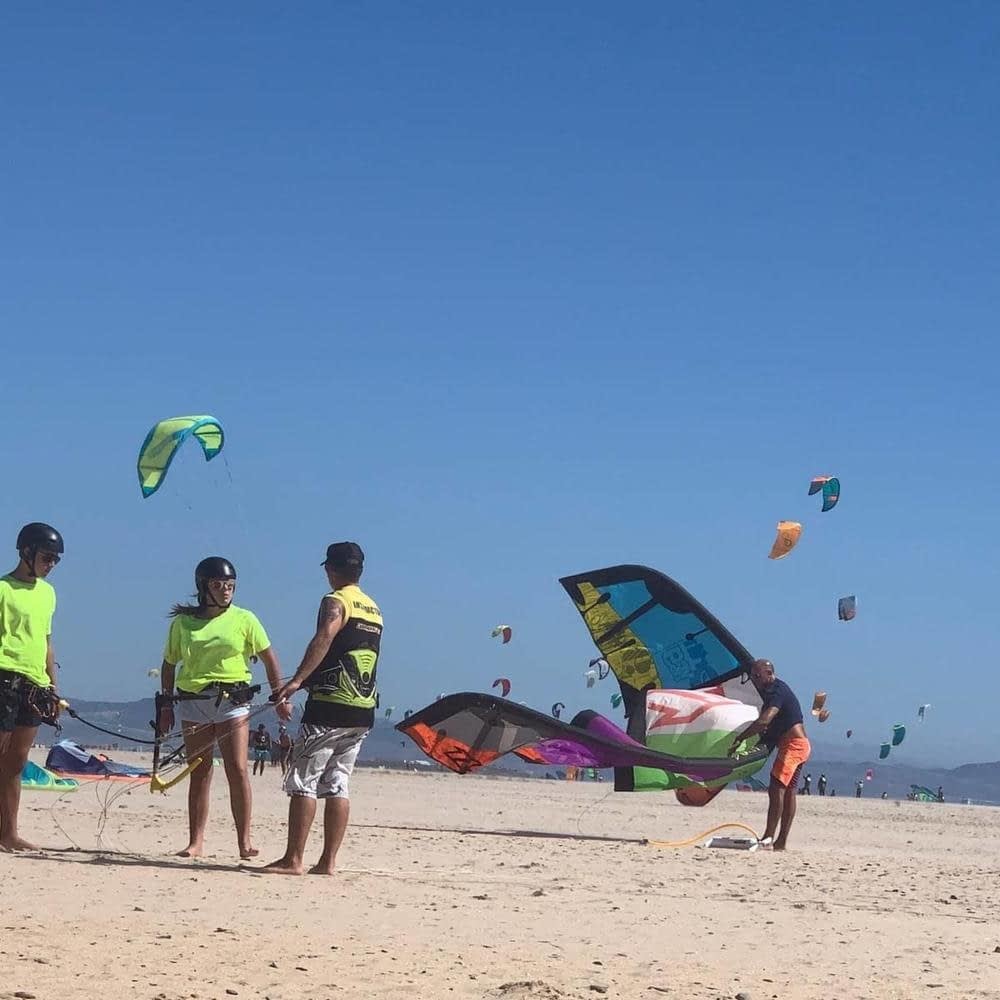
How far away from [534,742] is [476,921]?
18.6ft

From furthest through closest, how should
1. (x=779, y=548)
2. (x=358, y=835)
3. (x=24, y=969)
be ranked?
1. (x=779, y=548)
2. (x=358, y=835)
3. (x=24, y=969)

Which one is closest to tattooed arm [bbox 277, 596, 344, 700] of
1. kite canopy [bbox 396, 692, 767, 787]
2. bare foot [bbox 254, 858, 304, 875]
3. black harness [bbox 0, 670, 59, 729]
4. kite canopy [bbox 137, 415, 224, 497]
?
bare foot [bbox 254, 858, 304, 875]

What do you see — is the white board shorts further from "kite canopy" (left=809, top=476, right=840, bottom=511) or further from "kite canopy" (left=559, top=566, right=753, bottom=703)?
"kite canopy" (left=809, top=476, right=840, bottom=511)

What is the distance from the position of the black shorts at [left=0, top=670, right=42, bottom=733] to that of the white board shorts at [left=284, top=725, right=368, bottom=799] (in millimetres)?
1406

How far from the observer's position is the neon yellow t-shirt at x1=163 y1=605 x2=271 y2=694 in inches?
288

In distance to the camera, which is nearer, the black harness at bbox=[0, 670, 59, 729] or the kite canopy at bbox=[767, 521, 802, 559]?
the black harness at bbox=[0, 670, 59, 729]

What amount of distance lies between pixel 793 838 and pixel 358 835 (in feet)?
17.0

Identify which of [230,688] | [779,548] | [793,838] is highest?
A: [779,548]

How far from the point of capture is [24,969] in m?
4.28

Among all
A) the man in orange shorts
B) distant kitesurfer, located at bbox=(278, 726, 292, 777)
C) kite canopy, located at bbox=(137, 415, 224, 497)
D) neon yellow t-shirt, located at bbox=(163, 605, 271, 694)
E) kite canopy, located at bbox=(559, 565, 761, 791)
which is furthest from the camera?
kite canopy, located at bbox=(559, 565, 761, 791)

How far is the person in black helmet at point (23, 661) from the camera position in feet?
23.7

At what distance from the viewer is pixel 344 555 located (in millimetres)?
6902

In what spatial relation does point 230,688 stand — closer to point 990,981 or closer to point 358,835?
point 358,835

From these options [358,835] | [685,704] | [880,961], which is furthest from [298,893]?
[685,704]
